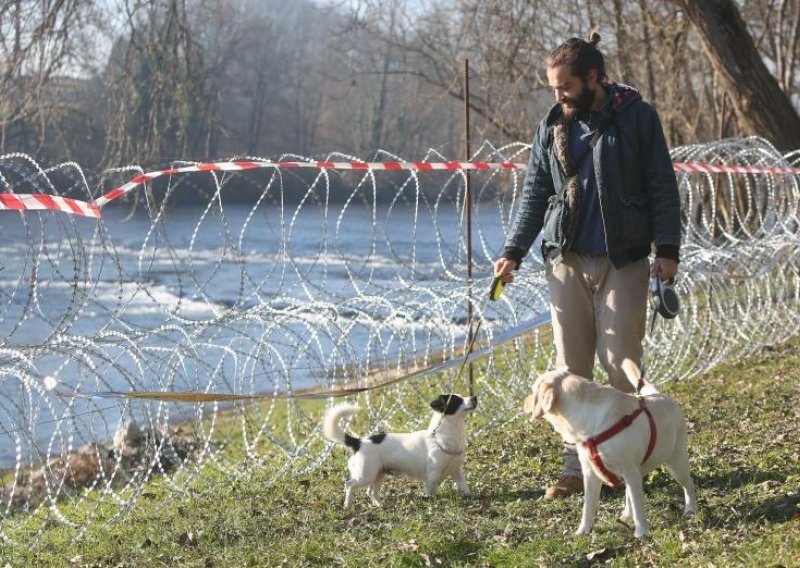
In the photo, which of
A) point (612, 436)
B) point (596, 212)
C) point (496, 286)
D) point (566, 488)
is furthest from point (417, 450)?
point (596, 212)

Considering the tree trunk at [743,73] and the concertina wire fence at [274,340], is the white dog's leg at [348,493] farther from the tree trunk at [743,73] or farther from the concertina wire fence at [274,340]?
the tree trunk at [743,73]

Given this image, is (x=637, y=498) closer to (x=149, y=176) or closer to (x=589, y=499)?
(x=589, y=499)

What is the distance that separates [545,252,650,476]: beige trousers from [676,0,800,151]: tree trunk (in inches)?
310

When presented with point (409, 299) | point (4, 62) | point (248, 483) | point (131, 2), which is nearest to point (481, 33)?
point (131, 2)

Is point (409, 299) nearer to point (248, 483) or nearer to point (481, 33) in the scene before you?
point (248, 483)

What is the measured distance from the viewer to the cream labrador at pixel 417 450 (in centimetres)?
564

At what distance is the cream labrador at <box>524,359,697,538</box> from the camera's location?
4.56m

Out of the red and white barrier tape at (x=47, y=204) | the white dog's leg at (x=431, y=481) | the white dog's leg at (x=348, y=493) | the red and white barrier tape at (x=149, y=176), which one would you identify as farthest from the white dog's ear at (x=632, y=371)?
the red and white barrier tape at (x=47, y=204)

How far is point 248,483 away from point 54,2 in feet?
18.0

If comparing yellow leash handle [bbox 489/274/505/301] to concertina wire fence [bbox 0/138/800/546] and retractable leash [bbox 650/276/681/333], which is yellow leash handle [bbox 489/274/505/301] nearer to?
concertina wire fence [bbox 0/138/800/546]

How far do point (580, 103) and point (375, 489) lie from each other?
82.9 inches

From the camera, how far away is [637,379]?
4.88m

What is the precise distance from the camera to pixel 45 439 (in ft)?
36.4

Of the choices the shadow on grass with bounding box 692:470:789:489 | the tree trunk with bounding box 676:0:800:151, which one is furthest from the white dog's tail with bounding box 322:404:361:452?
the tree trunk with bounding box 676:0:800:151
